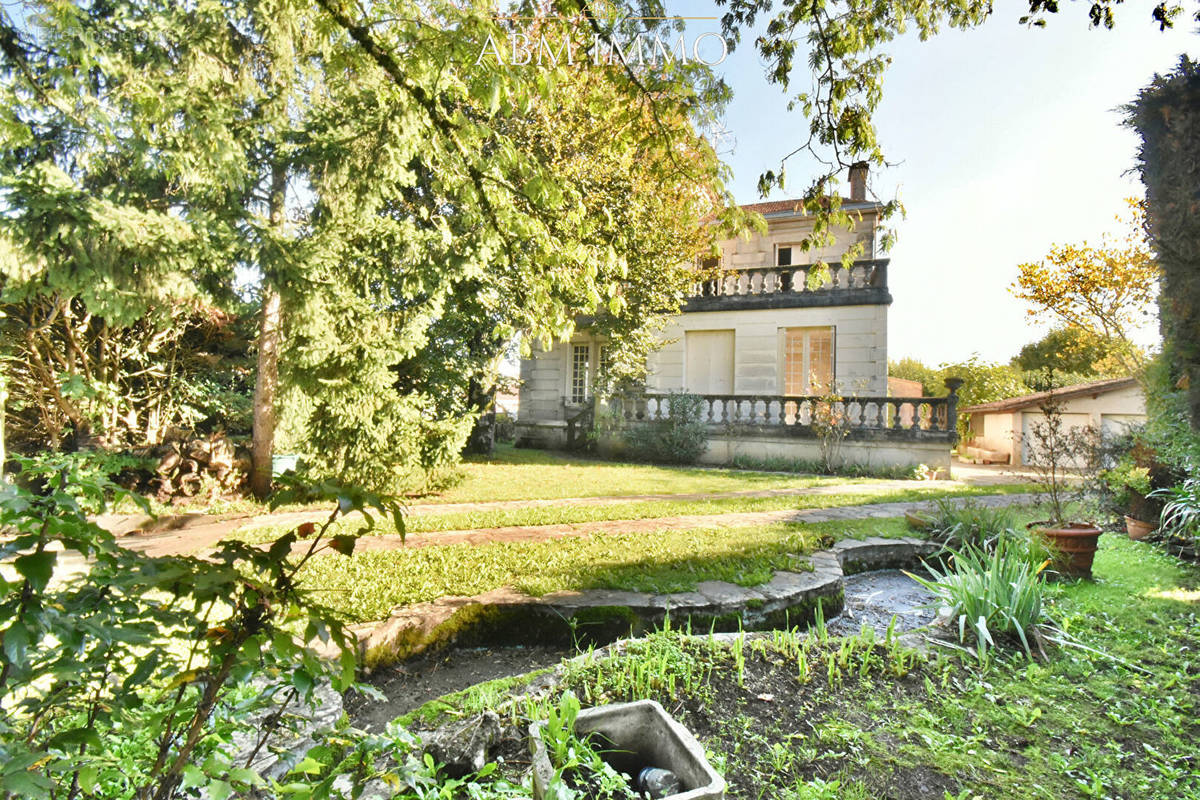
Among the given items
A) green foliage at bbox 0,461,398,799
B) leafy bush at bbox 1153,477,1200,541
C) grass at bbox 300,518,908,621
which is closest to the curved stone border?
grass at bbox 300,518,908,621

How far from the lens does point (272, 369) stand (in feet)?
26.2

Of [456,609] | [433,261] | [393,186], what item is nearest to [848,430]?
[433,261]

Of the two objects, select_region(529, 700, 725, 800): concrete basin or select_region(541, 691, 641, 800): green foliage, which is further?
select_region(529, 700, 725, 800): concrete basin

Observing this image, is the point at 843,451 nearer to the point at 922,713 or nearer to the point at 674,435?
the point at 674,435

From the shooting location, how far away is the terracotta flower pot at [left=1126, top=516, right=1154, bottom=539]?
622 centimetres

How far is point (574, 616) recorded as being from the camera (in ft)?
11.9

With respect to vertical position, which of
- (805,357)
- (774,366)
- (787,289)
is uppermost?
(787,289)

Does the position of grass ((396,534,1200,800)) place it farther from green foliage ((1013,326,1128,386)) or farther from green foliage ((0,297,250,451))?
green foliage ((1013,326,1128,386))

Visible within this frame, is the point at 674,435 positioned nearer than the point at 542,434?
Yes

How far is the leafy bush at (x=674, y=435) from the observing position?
13852 millimetres

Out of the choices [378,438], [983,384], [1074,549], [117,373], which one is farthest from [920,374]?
[117,373]

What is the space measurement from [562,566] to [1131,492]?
7063 mm

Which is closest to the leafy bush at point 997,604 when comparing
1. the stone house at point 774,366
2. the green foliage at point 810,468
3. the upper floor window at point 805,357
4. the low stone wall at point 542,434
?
the green foliage at point 810,468

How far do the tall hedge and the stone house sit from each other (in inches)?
406
